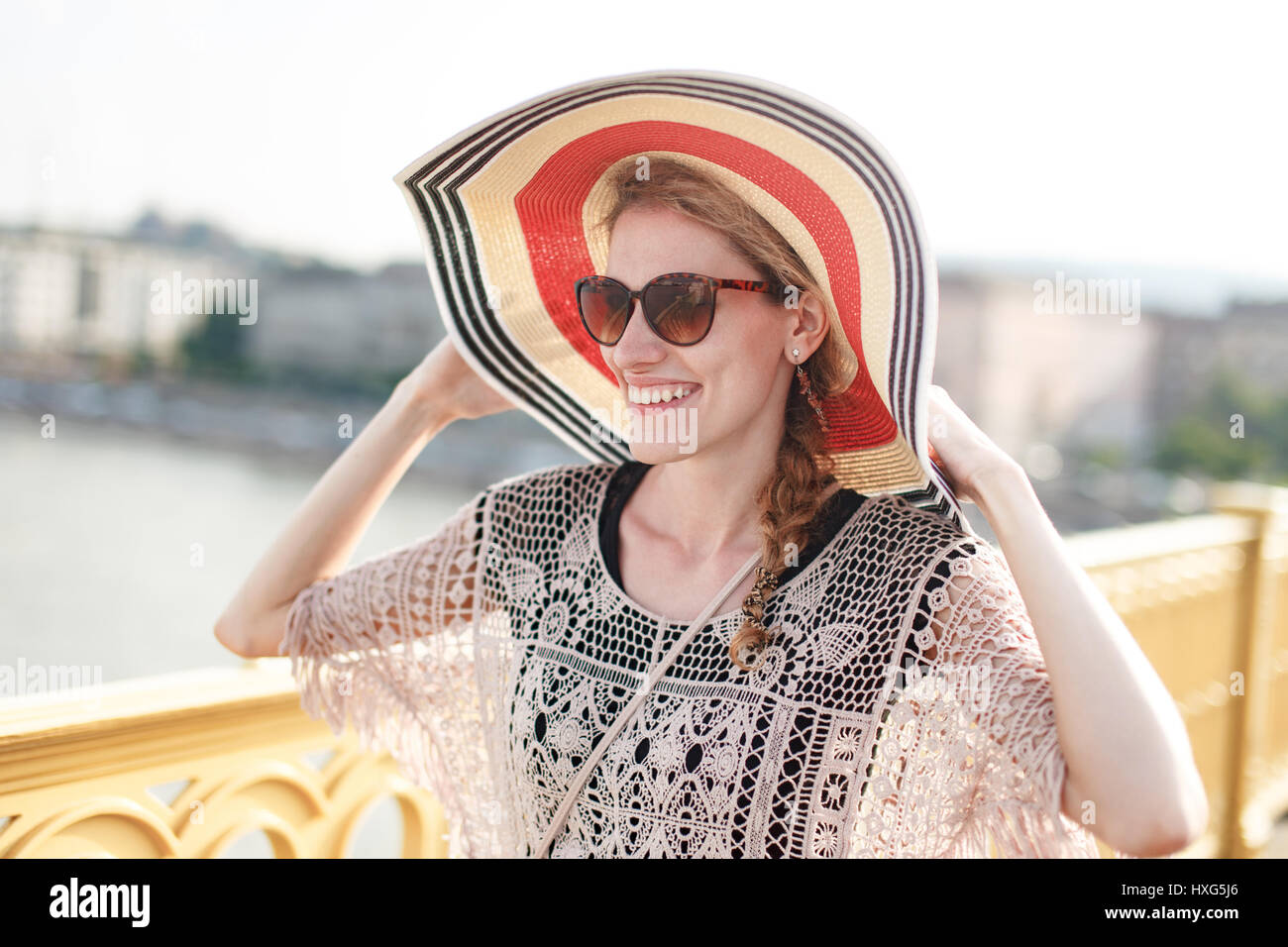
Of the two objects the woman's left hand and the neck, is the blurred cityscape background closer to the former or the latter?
the neck

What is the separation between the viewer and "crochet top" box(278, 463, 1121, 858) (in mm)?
1355

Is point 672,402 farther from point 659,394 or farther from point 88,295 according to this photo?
point 88,295

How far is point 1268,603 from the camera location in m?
4.09

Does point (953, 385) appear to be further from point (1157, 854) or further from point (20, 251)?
point (1157, 854)

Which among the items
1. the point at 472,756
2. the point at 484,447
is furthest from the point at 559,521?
the point at 484,447

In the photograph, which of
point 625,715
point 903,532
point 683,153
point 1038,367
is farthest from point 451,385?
point 1038,367

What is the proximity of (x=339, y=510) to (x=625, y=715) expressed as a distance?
639 millimetres

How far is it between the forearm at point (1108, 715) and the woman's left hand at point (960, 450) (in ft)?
0.42

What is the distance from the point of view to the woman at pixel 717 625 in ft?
4.25

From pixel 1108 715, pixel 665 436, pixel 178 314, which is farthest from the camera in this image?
pixel 178 314

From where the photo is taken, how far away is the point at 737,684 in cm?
146
